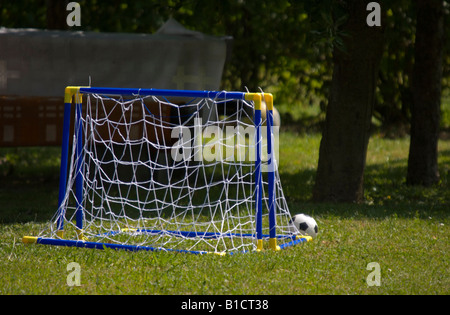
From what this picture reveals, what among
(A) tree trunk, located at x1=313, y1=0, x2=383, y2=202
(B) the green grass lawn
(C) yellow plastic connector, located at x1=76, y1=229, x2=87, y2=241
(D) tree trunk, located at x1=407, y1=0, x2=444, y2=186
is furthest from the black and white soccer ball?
(D) tree trunk, located at x1=407, y1=0, x2=444, y2=186

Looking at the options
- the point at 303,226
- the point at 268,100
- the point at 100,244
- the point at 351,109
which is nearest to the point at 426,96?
the point at 351,109

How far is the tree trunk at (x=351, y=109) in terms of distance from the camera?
896 cm

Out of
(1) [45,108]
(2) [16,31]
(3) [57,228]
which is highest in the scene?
(2) [16,31]

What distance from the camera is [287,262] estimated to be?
5715 mm

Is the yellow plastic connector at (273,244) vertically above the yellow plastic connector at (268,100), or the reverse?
the yellow plastic connector at (268,100)

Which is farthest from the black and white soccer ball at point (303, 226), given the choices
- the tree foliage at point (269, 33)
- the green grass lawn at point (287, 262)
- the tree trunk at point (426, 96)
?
the tree trunk at point (426, 96)

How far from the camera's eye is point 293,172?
1262 cm

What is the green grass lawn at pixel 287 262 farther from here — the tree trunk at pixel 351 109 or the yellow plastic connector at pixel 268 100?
the yellow plastic connector at pixel 268 100

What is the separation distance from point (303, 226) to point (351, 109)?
2.79m

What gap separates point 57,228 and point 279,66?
38.4 feet

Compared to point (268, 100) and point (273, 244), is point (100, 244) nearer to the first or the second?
point (273, 244)

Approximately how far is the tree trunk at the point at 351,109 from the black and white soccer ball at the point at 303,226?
2.47m
